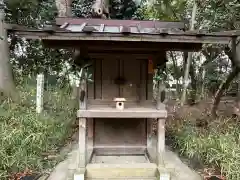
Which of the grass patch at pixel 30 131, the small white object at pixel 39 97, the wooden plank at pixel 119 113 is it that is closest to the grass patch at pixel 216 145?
the wooden plank at pixel 119 113

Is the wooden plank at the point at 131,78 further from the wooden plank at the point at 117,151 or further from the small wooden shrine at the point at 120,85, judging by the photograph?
the wooden plank at the point at 117,151

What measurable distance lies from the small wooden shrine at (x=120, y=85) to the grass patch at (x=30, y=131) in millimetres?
864

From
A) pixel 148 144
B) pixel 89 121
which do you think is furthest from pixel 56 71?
pixel 148 144

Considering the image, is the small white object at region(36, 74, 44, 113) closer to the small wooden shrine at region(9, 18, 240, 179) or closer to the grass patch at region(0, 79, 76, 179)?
the grass patch at region(0, 79, 76, 179)

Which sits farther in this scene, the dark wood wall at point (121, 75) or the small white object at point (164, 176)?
the dark wood wall at point (121, 75)

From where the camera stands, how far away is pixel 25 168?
3.85 m

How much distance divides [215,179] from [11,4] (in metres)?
5.75

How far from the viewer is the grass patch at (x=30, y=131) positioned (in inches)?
153

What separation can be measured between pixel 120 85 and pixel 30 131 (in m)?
1.82

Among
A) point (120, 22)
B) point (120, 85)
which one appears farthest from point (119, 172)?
point (120, 22)

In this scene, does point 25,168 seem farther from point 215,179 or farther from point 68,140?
point 215,179

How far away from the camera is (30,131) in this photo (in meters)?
4.55

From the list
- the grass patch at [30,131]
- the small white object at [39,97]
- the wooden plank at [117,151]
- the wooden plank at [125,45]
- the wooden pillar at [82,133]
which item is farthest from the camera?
the small white object at [39,97]

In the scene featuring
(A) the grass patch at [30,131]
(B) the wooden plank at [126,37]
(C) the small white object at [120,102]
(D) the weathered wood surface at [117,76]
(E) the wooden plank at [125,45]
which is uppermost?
(B) the wooden plank at [126,37]
